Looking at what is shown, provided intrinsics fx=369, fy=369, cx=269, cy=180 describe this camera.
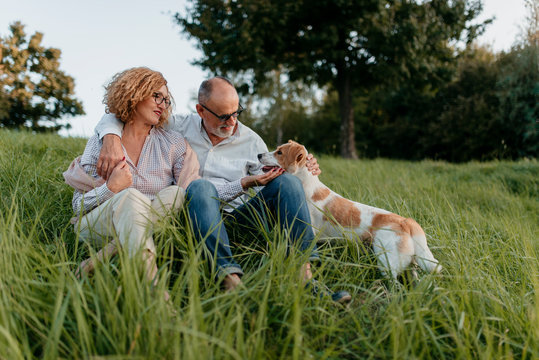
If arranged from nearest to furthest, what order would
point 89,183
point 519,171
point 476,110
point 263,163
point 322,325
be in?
point 322,325
point 89,183
point 263,163
point 519,171
point 476,110

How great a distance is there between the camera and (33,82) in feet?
73.7

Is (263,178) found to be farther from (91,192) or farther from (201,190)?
(91,192)

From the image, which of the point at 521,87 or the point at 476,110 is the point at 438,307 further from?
the point at 476,110

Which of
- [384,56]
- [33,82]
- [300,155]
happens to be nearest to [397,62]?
[384,56]

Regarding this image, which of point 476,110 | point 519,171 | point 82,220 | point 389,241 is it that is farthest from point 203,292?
point 476,110

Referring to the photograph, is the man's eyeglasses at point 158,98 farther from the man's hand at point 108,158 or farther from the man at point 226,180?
the man's hand at point 108,158

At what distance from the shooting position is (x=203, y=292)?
77.1 inches

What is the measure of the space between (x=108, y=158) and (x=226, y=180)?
977 mm

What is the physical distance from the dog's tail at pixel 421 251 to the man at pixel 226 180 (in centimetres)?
74

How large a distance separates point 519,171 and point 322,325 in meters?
7.47

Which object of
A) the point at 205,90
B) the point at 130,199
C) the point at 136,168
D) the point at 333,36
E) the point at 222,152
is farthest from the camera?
the point at 333,36

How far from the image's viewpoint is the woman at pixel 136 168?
219 cm

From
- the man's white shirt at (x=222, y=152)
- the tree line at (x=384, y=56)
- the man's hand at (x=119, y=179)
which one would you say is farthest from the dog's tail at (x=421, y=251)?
the tree line at (x=384, y=56)

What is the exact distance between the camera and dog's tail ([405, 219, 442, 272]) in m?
2.52
